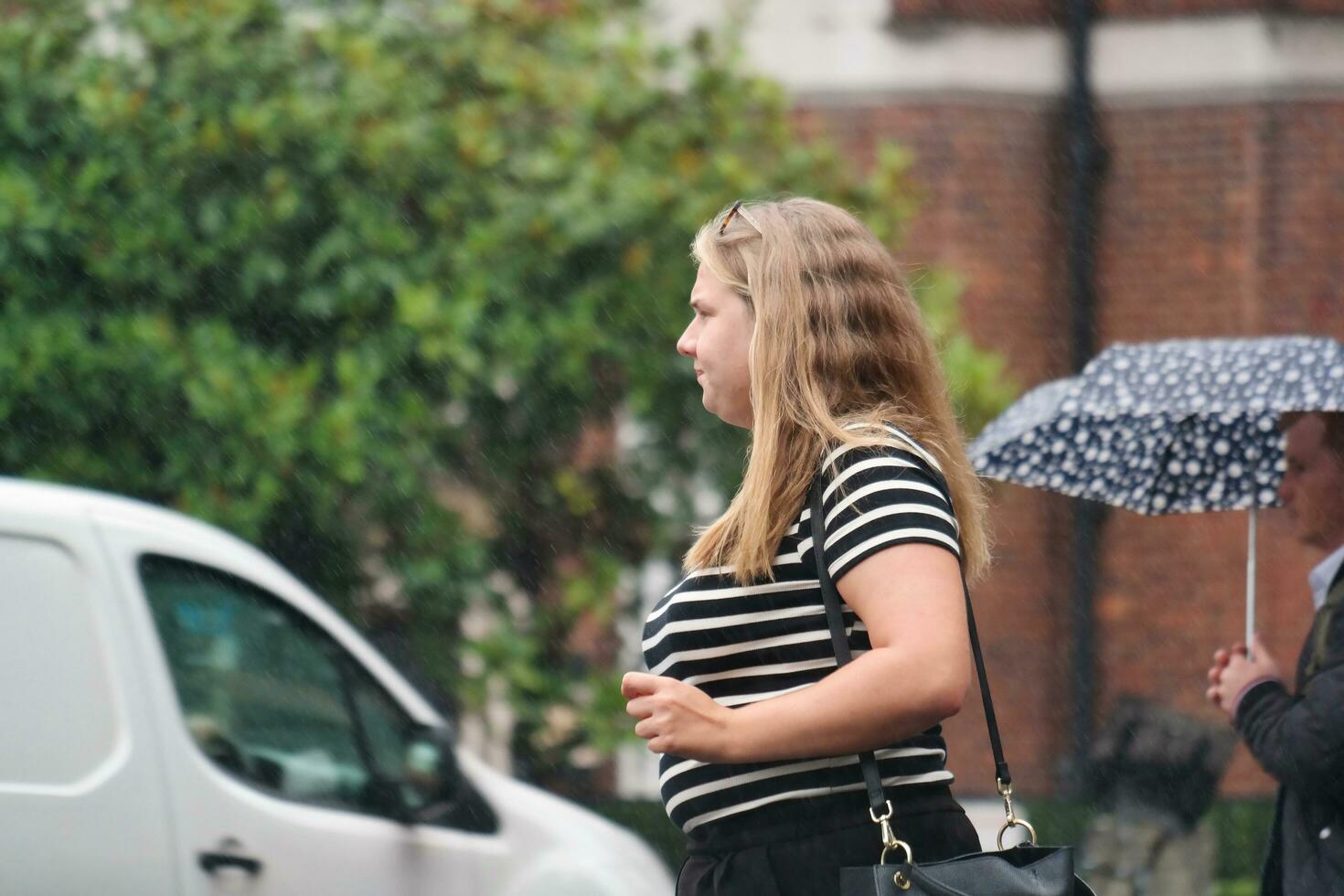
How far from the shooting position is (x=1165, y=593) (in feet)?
31.6

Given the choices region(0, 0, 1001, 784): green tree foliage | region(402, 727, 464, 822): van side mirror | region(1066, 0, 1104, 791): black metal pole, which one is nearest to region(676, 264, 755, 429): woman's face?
region(402, 727, 464, 822): van side mirror

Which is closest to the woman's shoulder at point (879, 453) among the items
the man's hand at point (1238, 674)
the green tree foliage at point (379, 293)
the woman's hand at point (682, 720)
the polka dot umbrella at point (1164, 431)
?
the woman's hand at point (682, 720)

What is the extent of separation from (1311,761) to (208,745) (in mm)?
2328

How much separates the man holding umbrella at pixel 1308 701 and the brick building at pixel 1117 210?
5817mm

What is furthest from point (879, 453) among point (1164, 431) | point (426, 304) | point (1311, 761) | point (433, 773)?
point (426, 304)

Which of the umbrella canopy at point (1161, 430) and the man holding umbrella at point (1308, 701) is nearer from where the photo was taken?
the man holding umbrella at point (1308, 701)

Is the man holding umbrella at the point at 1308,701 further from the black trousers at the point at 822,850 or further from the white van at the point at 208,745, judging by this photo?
the white van at the point at 208,745

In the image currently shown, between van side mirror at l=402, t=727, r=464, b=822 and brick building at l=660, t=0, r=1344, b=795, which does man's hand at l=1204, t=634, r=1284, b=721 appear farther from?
brick building at l=660, t=0, r=1344, b=795

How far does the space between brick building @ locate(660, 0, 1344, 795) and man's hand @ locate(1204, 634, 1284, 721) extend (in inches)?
232

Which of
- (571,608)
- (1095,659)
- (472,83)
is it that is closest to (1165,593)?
(1095,659)

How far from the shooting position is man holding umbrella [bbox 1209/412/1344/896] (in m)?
3.12

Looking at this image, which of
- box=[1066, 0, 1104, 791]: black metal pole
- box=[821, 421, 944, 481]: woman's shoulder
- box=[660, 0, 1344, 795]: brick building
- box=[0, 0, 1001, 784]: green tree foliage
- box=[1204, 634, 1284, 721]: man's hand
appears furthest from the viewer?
box=[1066, 0, 1104, 791]: black metal pole

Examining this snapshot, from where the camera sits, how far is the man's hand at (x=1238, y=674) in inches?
135

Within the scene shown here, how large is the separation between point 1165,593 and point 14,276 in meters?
6.50
